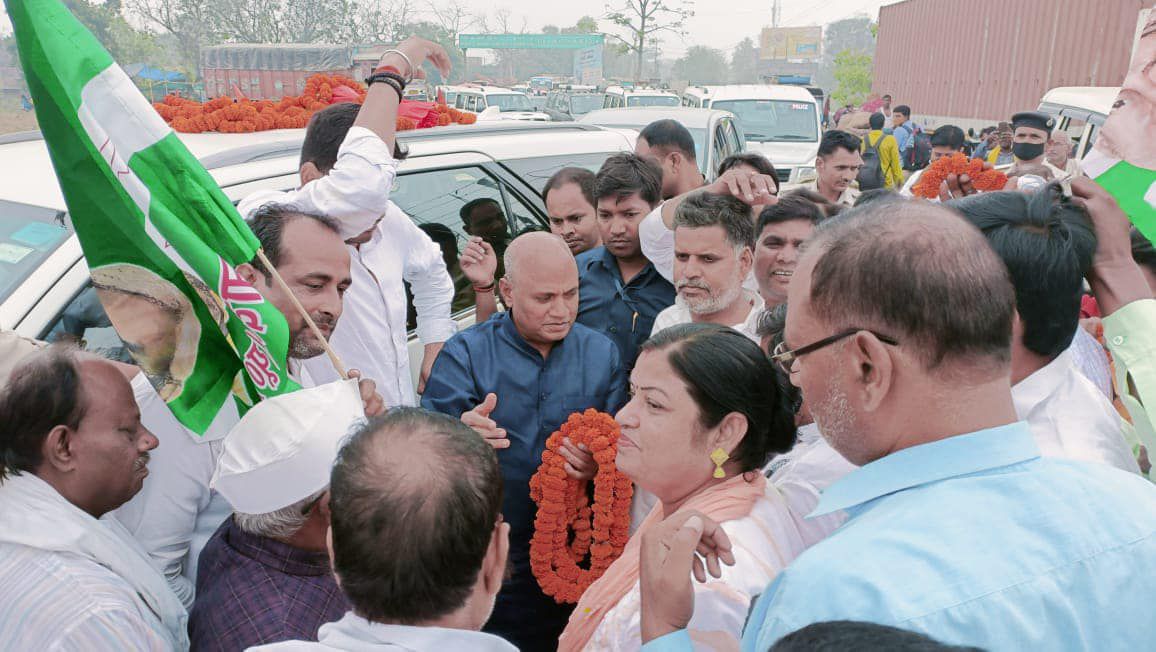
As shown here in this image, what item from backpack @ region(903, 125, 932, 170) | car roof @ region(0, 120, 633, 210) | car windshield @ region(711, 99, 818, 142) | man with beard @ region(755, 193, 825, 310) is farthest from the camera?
backpack @ region(903, 125, 932, 170)

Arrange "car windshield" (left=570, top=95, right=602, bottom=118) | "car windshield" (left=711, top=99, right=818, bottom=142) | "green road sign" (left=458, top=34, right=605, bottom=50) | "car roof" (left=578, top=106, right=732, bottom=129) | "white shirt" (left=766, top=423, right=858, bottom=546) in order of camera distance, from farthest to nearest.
Answer: "green road sign" (left=458, top=34, right=605, bottom=50) → "car windshield" (left=570, top=95, right=602, bottom=118) → "car windshield" (left=711, top=99, right=818, bottom=142) → "car roof" (left=578, top=106, right=732, bottom=129) → "white shirt" (left=766, top=423, right=858, bottom=546)

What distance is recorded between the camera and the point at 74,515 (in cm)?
172

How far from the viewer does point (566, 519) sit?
2.56 m

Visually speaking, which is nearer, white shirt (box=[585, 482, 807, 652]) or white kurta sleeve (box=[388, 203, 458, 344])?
white shirt (box=[585, 482, 807, 652])

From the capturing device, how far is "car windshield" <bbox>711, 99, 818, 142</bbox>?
514 inches

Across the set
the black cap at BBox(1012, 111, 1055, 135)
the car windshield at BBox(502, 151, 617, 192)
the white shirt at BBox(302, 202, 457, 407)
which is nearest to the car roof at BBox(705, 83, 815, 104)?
the black cap at BBox(1012, 111, 1055, 135)

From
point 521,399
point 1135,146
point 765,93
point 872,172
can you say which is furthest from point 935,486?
point 765,93

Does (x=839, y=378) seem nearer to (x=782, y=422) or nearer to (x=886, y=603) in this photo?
(x=886, y=603)

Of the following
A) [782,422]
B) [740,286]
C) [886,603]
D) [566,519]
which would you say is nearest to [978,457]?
[886,603]

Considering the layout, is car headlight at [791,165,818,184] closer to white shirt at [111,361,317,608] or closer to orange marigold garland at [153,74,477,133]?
orange marigold garland at [153,74,477,133]

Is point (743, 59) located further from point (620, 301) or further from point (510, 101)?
point (620, 301)

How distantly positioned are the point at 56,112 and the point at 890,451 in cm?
179

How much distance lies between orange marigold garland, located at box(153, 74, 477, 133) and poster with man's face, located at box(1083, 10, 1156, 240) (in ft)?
9.06

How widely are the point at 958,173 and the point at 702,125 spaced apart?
5054 mm
